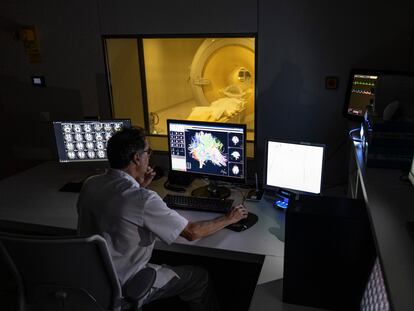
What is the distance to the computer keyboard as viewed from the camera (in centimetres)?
215

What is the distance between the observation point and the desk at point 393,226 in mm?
903

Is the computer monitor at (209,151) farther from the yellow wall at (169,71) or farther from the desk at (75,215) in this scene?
the yellow wall at (169,71)

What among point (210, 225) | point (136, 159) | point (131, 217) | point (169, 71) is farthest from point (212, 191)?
point (169, 71)

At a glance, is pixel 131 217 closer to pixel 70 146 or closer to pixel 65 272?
pixel 65 272

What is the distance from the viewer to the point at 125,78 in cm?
299

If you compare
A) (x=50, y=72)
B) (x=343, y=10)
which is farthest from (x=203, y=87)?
(x=343, y=10)

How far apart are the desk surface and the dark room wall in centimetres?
47

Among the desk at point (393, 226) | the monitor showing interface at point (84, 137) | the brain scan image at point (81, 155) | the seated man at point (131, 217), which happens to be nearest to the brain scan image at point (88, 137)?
the monitor showing interface at point (84, 137)

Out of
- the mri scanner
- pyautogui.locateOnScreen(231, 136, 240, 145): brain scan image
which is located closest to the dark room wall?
pyautogui.locateOnScreen(231, 136, 240, 145): brain scan image

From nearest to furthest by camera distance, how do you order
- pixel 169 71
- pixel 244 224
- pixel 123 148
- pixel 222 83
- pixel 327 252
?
pixel 327 252 → pixel 123 148 → pixel 244 224 → pixel 222 83 → pixel 169 71

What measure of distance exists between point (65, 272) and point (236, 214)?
816mm

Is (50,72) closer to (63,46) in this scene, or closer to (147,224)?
(63,46)

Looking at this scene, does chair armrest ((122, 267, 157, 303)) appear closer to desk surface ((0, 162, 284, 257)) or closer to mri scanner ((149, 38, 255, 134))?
desk surface ((0, 162, 284, 257))

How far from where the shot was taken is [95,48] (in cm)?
266
